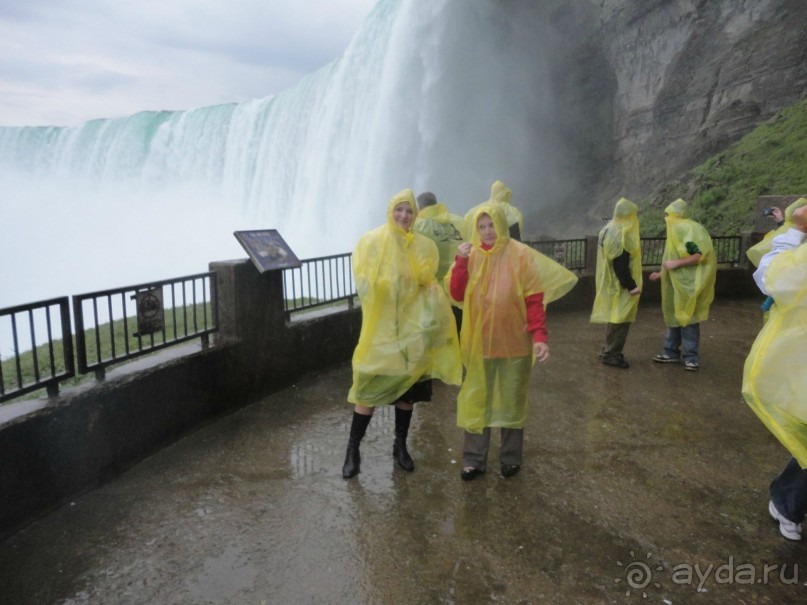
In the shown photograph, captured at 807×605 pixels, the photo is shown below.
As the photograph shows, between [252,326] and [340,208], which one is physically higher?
[340,208]

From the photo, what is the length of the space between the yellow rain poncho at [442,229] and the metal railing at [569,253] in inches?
124

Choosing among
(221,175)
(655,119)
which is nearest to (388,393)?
(655,119)

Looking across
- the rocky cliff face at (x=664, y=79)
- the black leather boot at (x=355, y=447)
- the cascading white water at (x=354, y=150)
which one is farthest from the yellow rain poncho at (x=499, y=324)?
the rocky cliff face at (x=664, y=79)

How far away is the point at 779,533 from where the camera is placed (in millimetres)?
2863

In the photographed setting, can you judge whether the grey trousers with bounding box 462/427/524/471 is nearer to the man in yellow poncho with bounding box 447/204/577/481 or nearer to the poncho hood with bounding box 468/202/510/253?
the man in yellow poncho with bounding box 447/204/577/481

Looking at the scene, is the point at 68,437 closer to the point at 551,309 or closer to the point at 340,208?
the point at 551,309

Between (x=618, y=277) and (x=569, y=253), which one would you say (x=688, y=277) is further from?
(x=569, y=253)

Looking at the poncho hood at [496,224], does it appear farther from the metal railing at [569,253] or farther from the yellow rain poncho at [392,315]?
the metal railing at [569,253]

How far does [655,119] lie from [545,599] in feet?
62.7

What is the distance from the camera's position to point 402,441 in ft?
12.0

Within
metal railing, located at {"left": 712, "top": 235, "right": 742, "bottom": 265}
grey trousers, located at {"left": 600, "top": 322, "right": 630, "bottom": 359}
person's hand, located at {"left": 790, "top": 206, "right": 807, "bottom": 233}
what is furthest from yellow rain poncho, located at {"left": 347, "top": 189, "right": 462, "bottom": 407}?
metal railing, located at {"left": 712, "top": 235, "right": 742, "bottom": 265}

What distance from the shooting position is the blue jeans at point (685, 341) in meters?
5.75

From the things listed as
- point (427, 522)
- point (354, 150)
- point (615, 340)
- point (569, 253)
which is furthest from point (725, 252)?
point (354, 150)

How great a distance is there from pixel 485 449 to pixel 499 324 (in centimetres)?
82
